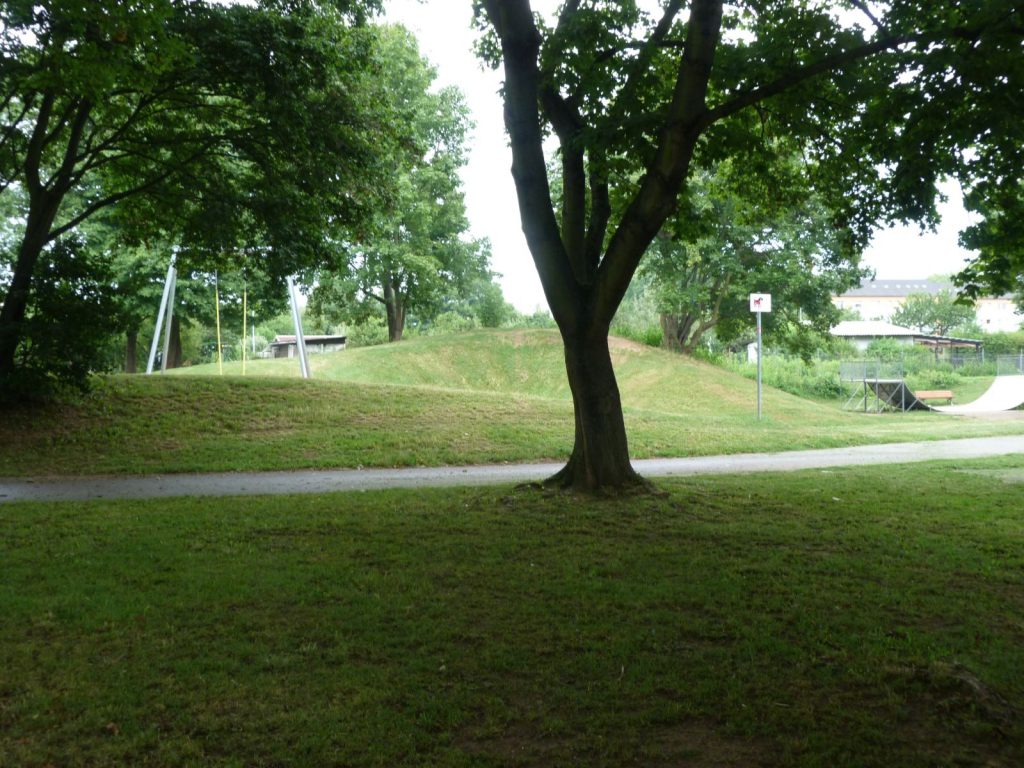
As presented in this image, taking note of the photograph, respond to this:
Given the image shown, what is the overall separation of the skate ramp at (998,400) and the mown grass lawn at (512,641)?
87.8ft

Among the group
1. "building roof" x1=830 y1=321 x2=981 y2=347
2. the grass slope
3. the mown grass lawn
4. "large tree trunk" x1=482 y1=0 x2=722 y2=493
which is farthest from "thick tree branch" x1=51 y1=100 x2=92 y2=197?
"building roof" x1=830 y1=321 x2=981 y2=347

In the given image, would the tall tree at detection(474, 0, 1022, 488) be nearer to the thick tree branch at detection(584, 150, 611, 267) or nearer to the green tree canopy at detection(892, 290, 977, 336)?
the thick tree branch at detection(584, 150, 611, 267)

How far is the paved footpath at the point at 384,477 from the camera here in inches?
471

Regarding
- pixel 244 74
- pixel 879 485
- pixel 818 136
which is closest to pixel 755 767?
pixel 879 485

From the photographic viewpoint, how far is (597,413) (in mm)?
10570

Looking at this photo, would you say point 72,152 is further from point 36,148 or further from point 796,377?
point 796,377

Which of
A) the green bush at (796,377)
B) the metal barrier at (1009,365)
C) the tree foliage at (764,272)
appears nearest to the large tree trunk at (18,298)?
the tree foliage at (764,272)

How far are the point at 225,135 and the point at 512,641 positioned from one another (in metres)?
14.4

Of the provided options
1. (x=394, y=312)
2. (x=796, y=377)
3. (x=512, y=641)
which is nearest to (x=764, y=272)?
(x=796, y=377)

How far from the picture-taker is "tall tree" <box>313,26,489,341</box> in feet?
127

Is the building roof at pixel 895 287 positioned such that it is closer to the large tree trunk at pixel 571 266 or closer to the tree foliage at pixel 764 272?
the tree foliage at pixel 764 272

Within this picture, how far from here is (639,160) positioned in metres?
11.1

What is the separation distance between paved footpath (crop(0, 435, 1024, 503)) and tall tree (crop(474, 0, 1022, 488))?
3.27 metres

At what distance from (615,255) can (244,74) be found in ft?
30.1
